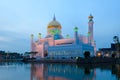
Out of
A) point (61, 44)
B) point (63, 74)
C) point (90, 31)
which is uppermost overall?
point (90, 31)

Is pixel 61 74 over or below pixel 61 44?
below

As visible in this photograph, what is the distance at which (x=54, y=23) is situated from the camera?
3302 inches

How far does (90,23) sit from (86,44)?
11.5 meters

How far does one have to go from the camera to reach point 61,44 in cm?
7625

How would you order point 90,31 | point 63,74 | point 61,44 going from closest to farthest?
point 63,74 → point 61,44 → point 90,31

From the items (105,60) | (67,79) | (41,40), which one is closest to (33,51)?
(41,40)

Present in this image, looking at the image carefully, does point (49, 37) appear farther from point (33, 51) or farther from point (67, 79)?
point (67, 79)

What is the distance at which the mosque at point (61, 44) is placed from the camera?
231 feet

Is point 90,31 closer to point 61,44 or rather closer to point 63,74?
point 61,44

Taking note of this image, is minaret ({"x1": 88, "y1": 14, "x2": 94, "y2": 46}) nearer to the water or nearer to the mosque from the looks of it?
the mosque

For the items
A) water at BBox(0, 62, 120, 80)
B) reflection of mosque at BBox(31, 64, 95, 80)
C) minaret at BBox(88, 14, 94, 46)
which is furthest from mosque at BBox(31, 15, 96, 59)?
reflection of mosque at BBox(31, 64, 95, 80)

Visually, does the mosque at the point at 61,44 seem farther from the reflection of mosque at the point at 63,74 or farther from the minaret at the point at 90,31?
the reflection of mosque at the point at 63,74

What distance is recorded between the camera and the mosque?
7031 centimetres

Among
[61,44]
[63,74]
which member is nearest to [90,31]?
[61,44]
